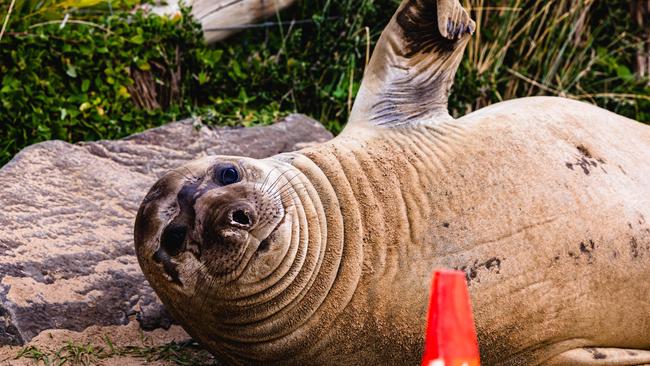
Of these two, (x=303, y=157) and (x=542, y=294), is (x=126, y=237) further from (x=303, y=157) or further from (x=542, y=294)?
(x=542, y=294)

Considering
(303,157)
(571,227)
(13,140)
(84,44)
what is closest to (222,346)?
(303,157)

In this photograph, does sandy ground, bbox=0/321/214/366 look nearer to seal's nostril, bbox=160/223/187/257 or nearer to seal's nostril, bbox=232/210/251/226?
seal's nostril, bbox=160/223/187/257

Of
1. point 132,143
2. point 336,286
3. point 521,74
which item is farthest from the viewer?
point 521,74

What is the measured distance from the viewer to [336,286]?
361 cm

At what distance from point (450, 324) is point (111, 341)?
2445 mm

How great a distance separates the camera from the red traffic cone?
6.86 feet

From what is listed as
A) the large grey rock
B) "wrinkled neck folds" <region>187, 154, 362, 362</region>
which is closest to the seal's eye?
"wrinkled neck folds" <region>187, 154, 362, 362</region>

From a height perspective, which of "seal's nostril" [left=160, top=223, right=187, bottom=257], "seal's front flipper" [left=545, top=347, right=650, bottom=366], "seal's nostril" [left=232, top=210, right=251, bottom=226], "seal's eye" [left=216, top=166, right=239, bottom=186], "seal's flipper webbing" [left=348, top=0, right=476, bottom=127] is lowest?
"seal's front flipper" [left=545, top=347, right=650, bottom=366]

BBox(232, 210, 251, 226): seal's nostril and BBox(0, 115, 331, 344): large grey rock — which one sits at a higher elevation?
BBox(232, 210, 251, 226): seal's nostril

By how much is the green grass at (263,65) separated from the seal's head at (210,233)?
2.32 m

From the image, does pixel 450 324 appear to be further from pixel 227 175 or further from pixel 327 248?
pixel 227 175

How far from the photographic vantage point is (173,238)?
3.51 meters

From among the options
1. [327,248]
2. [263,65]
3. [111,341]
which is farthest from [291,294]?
[263,65]

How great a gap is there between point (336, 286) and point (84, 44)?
3.18 meters
